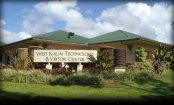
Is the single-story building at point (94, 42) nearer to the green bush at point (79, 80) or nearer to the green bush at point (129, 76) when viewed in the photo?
the green bush at point (129, 76)

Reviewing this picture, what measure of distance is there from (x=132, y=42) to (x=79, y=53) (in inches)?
296

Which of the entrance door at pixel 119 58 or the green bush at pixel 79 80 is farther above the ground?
the entrance door at pixel 119 58

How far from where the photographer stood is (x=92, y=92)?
12.0m

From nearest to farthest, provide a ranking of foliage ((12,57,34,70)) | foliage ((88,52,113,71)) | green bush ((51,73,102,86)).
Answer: green bush ((51,73,102,86))
foliage ((88,52,113,71))
foliage ((12,57,34,70))

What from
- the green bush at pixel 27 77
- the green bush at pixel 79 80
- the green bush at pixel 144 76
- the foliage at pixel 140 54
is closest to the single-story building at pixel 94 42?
the foliage at pixel 140 54

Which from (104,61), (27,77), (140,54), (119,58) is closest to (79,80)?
(27,77)

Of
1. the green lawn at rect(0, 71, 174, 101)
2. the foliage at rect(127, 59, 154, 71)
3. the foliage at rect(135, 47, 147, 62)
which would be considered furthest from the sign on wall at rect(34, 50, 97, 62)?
the foliage at rect(135, 47, 147, 62)

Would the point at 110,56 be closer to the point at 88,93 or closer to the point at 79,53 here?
the point at 79,53

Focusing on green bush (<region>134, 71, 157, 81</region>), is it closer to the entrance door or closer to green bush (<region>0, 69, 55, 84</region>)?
the entrance door

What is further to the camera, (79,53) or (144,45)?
(144,45)

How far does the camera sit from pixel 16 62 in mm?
17922

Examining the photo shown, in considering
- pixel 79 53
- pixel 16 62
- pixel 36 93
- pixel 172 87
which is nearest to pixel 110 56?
pixel 79 53

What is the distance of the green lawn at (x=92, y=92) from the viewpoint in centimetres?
1097

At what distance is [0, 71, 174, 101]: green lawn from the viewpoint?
10969 millimetres
